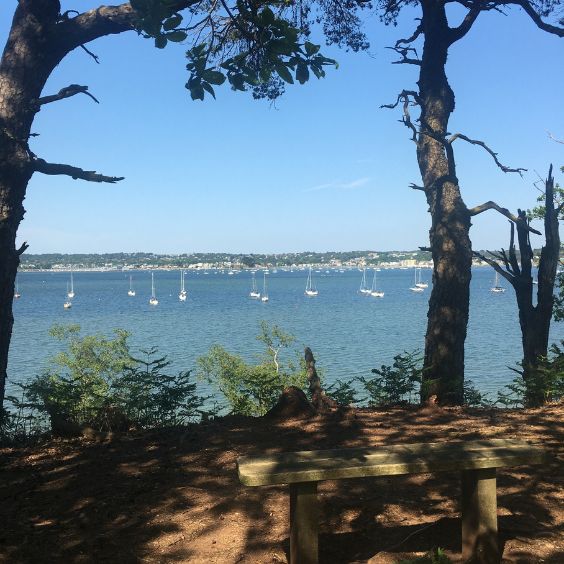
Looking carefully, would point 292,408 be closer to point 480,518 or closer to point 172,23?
point 480,518

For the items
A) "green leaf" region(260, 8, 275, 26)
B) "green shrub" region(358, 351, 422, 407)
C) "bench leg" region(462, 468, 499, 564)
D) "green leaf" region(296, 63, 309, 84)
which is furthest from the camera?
"green shrub" region(358, 351, 422, 407)

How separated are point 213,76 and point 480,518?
288 cm

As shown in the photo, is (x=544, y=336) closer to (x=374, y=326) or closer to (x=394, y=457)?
(x=394, y=457)

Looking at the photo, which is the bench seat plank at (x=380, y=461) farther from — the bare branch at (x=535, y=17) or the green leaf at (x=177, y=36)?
the bare branch at (x=535, y=17)

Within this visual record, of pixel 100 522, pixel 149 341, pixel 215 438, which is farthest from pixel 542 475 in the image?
pixel 149 341

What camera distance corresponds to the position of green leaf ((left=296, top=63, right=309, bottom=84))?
3621mm

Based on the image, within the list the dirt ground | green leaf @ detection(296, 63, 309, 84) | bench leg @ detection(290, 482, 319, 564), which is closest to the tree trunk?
the dirt ground

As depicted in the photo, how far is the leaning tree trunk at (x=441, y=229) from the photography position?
870 cm

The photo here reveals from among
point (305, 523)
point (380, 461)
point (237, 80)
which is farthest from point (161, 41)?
point (305, 523)

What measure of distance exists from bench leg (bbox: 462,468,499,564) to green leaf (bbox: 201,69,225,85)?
2.62m

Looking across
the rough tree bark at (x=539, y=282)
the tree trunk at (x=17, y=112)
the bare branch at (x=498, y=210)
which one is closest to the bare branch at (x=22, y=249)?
the tree trunk at (x=17, y=112)

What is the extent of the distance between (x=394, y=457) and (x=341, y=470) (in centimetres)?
36

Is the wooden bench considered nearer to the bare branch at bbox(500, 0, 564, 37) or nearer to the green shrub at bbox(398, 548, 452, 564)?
the green shrub at bbox(398, 548, 452, 564)

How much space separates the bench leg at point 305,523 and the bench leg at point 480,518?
83cm
